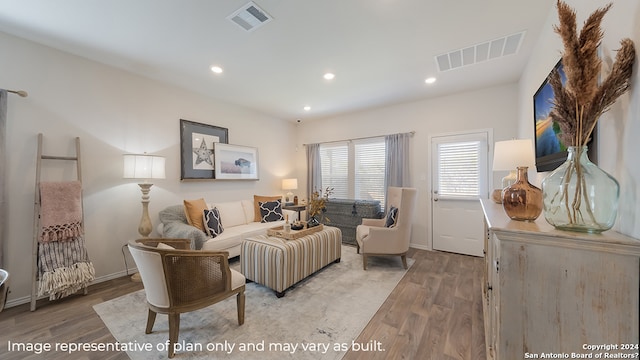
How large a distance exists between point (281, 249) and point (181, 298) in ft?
3.19

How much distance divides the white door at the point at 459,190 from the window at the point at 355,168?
99 centimetres

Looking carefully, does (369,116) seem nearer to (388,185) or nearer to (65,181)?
(388,185)

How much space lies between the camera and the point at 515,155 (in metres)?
1.44

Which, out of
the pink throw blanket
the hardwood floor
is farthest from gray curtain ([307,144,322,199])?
the pink throw blanket

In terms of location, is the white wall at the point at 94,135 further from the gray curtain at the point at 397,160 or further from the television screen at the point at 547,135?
the television screen at the point at 547,135

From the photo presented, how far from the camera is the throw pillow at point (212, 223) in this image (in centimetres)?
315

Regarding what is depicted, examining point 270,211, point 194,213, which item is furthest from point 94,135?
point 270,211

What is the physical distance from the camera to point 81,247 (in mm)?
2453

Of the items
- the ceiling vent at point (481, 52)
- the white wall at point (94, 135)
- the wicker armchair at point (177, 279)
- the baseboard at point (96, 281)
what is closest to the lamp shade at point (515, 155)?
the ceiling vent at point (481, 52)

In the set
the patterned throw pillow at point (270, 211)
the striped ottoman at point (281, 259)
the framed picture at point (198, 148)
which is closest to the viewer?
the striped ottoman at point (281, 259)

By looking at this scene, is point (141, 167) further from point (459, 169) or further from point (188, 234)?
point (459, 169)

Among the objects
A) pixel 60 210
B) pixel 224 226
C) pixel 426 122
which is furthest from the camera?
pixel 426 122

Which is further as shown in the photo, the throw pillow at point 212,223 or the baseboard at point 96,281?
the throw pillow at point 212,223

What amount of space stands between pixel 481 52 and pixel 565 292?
2.67 meters
